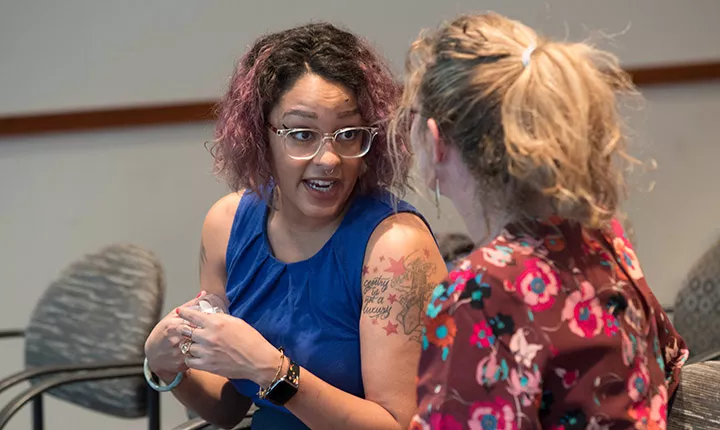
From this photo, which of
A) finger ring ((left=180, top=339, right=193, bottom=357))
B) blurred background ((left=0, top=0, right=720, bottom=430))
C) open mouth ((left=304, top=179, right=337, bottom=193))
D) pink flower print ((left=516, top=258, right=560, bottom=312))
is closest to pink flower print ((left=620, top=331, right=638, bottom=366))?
pink flower print ((left=516, top=258, right=560, bottom=312))

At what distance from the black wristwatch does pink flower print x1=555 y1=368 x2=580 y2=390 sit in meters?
0.55

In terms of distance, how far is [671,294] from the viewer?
3381mm

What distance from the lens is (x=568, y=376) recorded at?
1089mm

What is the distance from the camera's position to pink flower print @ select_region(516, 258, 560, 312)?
109 centimetres

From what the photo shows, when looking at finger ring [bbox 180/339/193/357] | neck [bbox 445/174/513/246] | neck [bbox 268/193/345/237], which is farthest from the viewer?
neck [bbox 268/193/345/237]

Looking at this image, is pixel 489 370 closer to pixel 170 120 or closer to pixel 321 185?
pixel 321 185

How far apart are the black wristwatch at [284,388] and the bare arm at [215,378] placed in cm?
39

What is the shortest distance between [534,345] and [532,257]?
12cm

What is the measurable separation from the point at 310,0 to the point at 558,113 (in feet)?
7.11

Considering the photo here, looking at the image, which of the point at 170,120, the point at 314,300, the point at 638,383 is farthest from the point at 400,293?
the point at 170,120

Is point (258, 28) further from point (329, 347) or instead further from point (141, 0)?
point (329, 347)

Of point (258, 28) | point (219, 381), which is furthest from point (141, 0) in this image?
point (219, 381)

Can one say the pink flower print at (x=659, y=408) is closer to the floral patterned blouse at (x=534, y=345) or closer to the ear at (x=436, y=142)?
the floral patterned blouse at (x=534, y=345)

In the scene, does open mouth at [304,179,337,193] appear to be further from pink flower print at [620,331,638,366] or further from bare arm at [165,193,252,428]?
pink flower print at [620,331,638,366]
